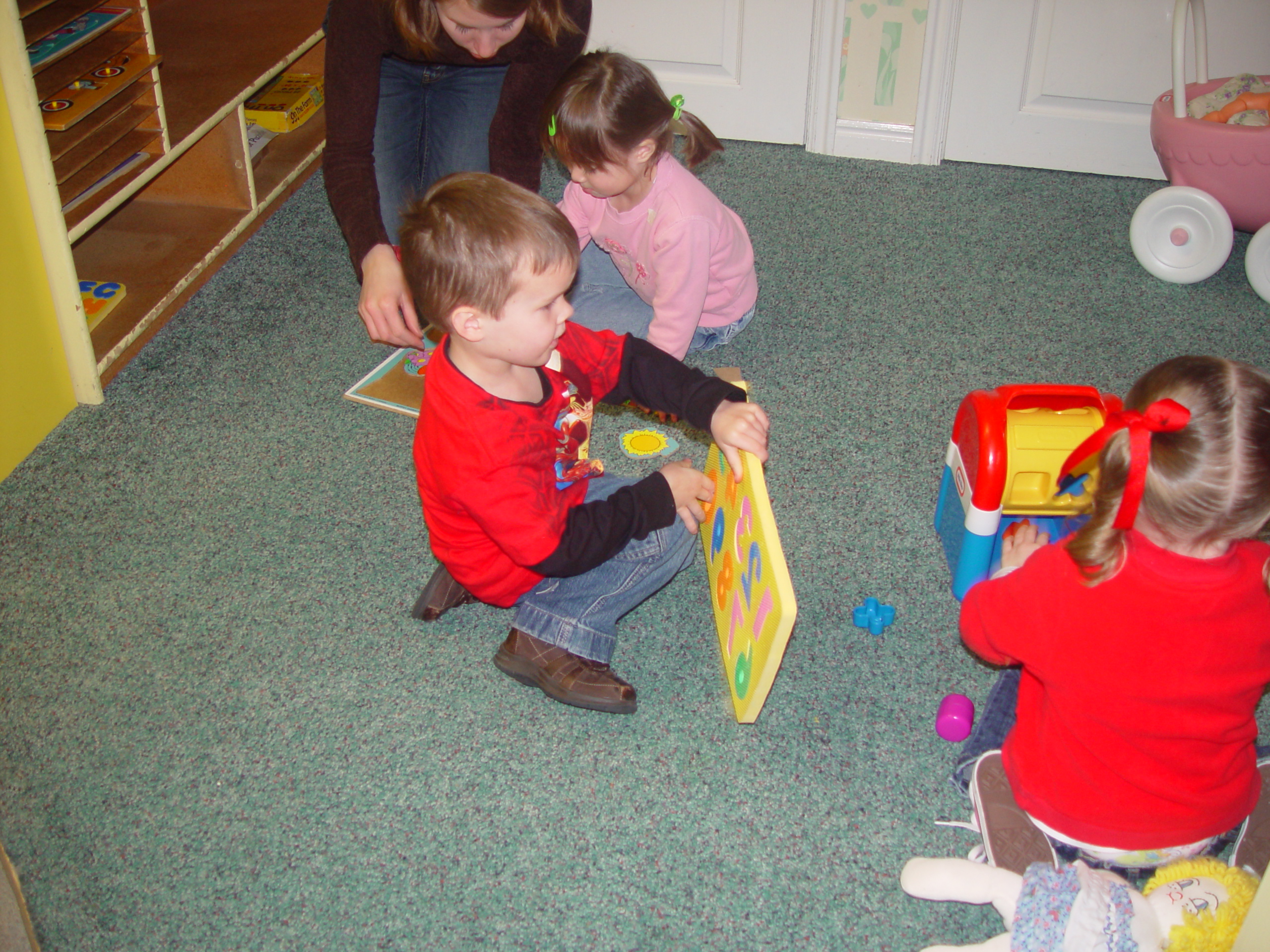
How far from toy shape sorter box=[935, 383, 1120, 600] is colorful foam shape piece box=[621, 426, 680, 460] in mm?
456

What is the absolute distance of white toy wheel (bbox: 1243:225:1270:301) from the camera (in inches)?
71.3

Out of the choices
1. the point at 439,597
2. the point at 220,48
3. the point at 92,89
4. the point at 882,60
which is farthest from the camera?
the point at 882,60

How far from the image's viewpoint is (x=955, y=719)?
1.13 metres

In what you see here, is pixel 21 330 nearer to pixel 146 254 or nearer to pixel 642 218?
pixel 146 254

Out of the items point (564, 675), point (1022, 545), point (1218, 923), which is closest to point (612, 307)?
point (564, 675)

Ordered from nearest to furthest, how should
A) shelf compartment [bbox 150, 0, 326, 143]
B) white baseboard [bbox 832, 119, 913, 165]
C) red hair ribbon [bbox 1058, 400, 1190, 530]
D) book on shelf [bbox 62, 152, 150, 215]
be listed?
red hair ribbon [bbox 1058, 400, 1190, 530] → book on shelf [bbox 62, 152, 150, 215] → shelf compartment [bbox 150, 0, 326, 143] → white baseboard [bbox 832, 119, 913, 165]

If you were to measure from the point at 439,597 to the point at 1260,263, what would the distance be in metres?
1.57

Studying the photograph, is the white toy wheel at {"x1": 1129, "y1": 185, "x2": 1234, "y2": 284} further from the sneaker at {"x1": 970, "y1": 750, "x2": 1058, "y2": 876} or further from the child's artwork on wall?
the sneaker at {"x1": 970, "y1": 750, "x2": 1058, "y2": 876}

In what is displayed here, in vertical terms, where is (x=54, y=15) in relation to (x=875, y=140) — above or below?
above

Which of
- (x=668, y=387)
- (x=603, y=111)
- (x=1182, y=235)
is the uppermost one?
(x=603, y=111)

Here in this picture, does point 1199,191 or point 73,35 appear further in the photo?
point 1199,191

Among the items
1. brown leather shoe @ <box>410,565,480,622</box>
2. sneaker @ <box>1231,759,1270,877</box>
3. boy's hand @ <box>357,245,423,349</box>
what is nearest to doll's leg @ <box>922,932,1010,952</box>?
sneaker @ <box>1231,759,1270,877</box>

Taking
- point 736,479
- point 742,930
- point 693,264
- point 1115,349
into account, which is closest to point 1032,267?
point 1115,349

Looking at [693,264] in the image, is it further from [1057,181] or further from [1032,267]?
[1057,181]
